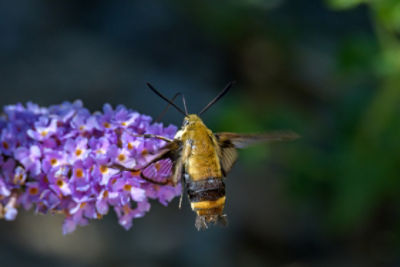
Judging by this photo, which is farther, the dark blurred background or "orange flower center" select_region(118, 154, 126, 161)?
the dark blurred background

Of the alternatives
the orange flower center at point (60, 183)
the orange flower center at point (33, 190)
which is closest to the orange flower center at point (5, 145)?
the orange flower center at point (33, 190)

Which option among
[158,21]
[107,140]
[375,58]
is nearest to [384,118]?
[375,58]

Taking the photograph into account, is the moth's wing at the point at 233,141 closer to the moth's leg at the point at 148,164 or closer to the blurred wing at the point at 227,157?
the blurred wing at the point at 227,157

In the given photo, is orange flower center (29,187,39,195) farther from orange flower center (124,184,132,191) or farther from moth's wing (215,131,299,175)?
moth's wing (215,131,299,175)

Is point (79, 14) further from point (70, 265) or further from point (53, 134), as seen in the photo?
point (53, 134)

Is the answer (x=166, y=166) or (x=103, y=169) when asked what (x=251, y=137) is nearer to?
(x=166, y=166)

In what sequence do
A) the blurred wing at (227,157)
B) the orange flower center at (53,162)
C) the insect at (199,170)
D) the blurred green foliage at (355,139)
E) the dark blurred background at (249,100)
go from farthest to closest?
the dark blurred background at (249,100), the blurred green foliage at (355,139), the blurred wing at (227,157), the orange flower center at (53,162), the insect at (199,170)

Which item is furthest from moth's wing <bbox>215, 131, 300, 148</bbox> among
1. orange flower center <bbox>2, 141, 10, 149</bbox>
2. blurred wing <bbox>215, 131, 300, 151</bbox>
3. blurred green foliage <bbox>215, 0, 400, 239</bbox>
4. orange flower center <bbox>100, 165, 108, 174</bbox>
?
blurred green foliage <bbox>215, 0, 400, 239</bbox>
